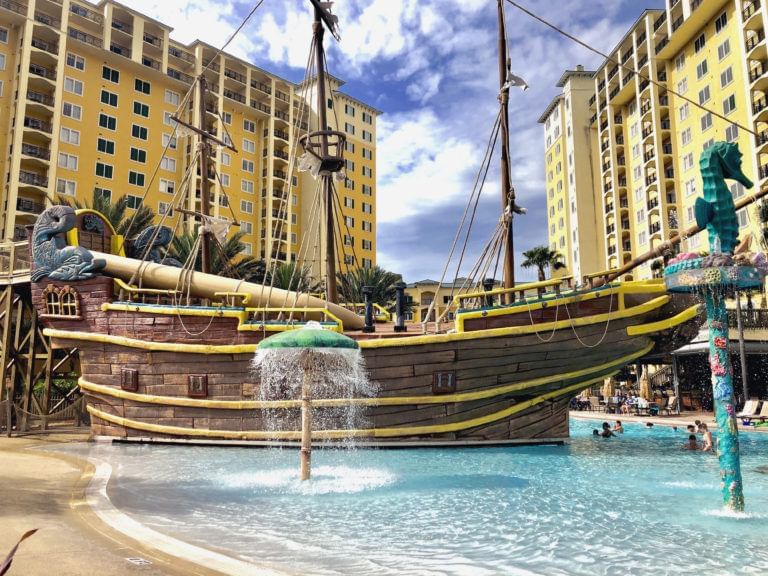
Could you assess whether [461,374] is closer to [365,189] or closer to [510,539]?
[510,539]

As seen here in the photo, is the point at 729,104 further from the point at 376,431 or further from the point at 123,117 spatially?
the point at 123,117

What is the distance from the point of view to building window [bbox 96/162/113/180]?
37.2 meters

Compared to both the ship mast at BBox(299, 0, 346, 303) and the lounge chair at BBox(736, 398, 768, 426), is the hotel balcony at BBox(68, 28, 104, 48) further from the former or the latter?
the lounge chair at BBox(736, 398, 768, 426)

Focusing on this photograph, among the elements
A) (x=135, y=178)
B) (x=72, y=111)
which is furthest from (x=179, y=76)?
(x=135, y=178)

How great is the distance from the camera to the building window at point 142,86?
1574 inches

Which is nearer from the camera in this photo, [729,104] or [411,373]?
[411,373]

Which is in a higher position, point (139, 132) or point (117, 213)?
point (139, 132)

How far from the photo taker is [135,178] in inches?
1545

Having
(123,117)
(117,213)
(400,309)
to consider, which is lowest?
(400,309)

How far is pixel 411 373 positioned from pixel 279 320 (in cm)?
341

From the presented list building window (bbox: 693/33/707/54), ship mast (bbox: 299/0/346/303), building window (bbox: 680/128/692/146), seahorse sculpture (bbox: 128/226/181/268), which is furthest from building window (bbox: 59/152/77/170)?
building window (bbox: 693/33/707/54)

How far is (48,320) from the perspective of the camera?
14.4m

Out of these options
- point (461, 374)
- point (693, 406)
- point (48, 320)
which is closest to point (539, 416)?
point (461, 374)

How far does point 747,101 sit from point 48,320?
36.0m
